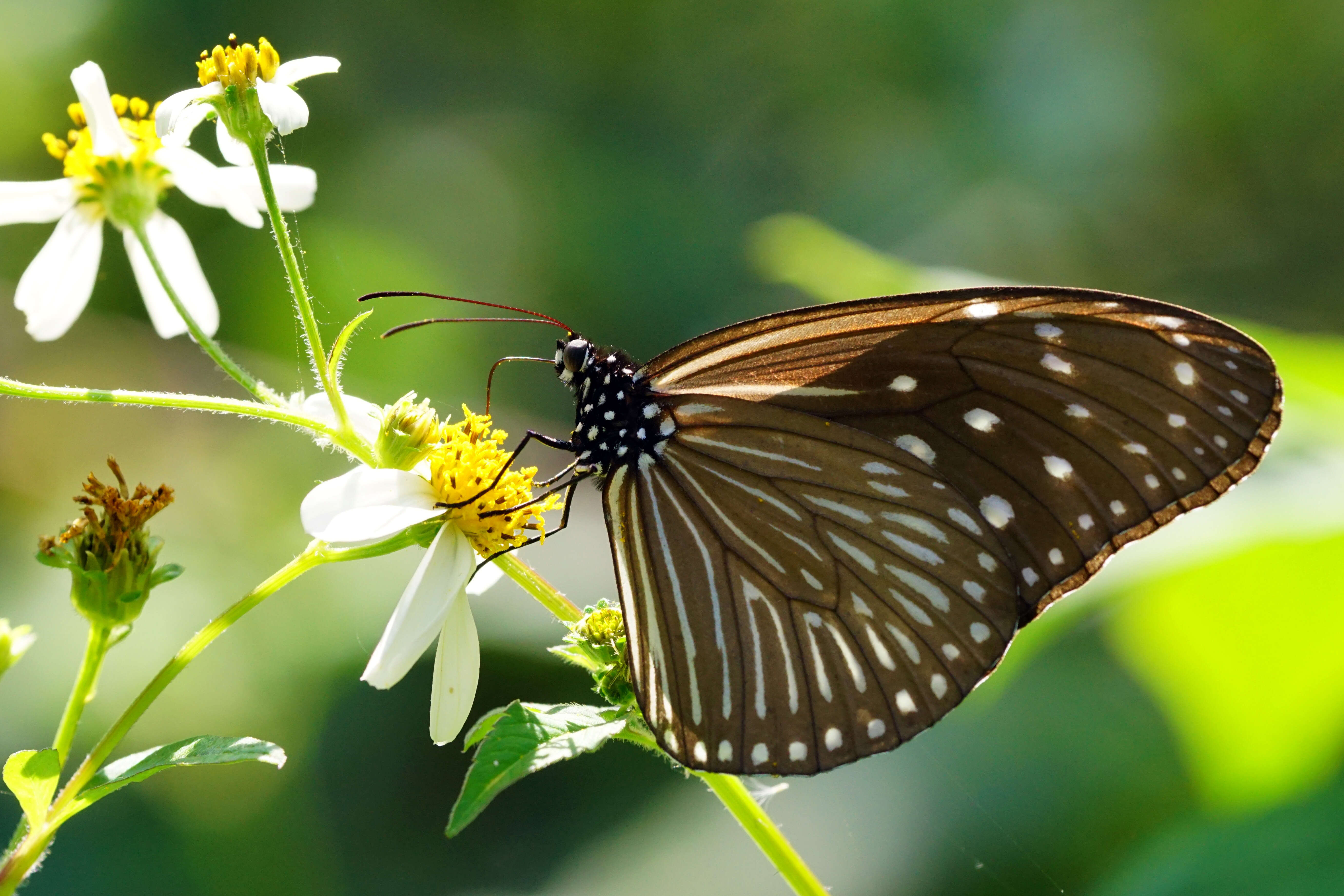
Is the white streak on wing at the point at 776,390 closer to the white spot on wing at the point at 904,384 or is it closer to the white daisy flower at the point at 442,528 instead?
the white spot on wing at the point at 904,384

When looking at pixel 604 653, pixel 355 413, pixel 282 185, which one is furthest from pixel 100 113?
pixel 604 653

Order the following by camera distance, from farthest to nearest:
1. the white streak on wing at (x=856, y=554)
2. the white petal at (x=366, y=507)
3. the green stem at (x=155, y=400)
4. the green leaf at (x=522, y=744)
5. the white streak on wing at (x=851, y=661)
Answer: the white streak on wing at (x=856, y=554), the white streak on wing at (x=851, y=661), the white petal at (x=366, y=507), the green stem at (x=155, y=400), the green leaf at (x=522, y=744)

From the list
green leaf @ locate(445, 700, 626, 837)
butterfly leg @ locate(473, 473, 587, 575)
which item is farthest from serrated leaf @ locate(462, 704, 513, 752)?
butterfly leg @ locate(473, 473, 587, 575)

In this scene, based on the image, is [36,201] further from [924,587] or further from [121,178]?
[924,587]

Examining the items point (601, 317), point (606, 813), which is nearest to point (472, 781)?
point (606, 813)

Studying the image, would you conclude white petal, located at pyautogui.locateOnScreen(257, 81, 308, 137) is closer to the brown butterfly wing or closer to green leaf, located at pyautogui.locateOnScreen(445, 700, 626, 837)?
the brown butterfly wing

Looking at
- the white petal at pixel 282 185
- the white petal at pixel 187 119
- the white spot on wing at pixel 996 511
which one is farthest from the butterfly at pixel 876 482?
the white petal at pixel 187 119
